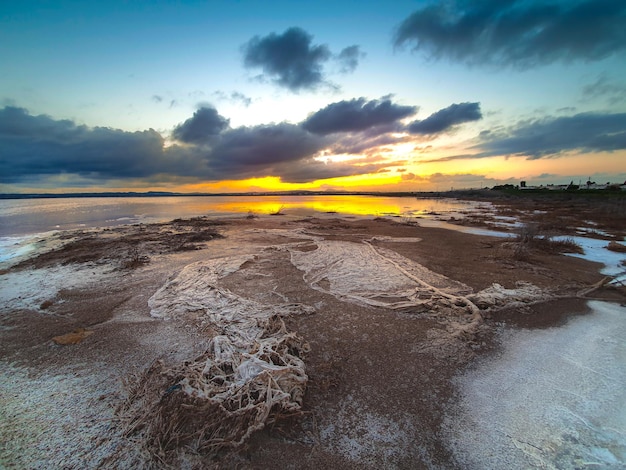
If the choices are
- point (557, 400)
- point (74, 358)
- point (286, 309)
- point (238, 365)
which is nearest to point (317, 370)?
point (238, 365)

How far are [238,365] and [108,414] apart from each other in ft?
5.07

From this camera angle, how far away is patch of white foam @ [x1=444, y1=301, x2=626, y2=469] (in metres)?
2.78

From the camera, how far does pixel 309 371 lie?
4.05m

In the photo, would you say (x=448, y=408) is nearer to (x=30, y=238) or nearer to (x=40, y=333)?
(x=40, y=333)

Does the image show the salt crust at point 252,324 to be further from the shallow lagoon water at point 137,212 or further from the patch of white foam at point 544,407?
the shallow lagoon water at point 137,212

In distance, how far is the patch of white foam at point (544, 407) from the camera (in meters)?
2.78

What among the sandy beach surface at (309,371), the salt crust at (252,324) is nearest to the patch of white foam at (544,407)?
the sandy beach surface at (309,371)

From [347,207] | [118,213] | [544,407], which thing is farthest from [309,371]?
[347,207]

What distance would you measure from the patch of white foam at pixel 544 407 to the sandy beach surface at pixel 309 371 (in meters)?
0.02

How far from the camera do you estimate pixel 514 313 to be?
6102 mm

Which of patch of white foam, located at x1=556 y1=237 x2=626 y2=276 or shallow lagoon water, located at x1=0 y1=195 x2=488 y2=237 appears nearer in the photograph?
patch of white foam, located at x1=556 y1=237 x2=626 y2=276

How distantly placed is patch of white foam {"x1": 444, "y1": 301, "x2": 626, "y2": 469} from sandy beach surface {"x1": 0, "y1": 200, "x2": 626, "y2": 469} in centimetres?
2

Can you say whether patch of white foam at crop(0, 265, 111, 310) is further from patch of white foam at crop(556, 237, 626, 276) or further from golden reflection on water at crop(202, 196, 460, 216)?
golden reflection on water at crop(202, 196, 460, 216)

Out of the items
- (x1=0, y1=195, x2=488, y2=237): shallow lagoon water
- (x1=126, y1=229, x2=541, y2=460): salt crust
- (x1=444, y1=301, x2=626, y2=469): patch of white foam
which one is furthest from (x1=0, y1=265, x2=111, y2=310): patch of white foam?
(x1=0, y1=195, x2=488, y2=237): shallow lagoon water
